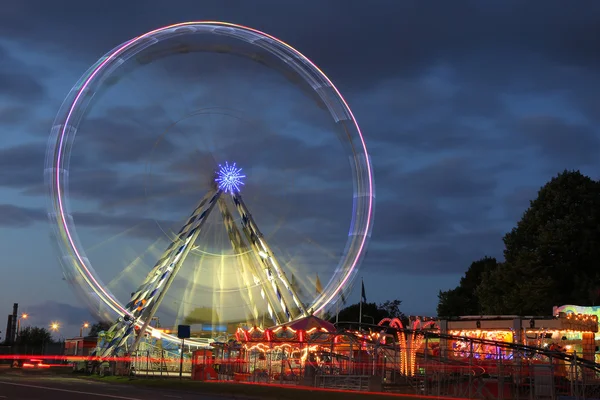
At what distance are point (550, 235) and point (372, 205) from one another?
2434 cm

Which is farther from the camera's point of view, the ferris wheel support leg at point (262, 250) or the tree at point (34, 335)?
the tree at point (34, 335)

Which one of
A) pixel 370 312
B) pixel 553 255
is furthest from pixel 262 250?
pixel 370 312

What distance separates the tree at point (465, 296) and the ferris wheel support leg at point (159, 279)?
46.7 m

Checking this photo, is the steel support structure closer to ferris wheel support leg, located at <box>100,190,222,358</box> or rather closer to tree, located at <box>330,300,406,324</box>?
ferris wheel support leg, located at <box>100,190,222,358</box>

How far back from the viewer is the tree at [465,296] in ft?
345

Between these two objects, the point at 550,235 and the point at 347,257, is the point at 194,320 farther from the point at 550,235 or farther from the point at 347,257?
the point at 550,235

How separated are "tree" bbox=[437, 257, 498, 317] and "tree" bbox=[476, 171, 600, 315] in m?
23.2

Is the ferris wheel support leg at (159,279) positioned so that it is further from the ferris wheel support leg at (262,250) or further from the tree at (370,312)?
the tree at (370,312)

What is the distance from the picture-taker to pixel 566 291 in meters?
75.5

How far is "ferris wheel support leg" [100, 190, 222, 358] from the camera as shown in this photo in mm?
65062

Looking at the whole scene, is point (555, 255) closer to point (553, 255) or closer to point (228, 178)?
point (553, 255)

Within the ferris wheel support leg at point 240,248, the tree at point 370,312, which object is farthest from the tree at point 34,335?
the ferris wheel support leg at point 240,248

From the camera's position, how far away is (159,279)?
67000mm

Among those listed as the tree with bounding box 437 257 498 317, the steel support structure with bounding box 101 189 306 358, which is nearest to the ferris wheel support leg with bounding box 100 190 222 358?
the steel support structure with bounding box 101 189 306 358
